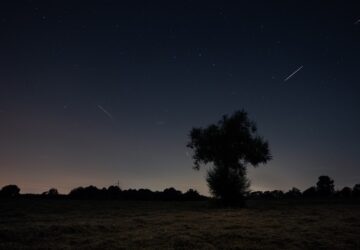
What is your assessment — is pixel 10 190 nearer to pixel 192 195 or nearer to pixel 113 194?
pixel 113 194

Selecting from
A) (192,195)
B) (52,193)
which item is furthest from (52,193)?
(192,195)

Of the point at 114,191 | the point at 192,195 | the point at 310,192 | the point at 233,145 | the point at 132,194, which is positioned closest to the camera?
the point at 233,145

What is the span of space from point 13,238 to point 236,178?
3048cm

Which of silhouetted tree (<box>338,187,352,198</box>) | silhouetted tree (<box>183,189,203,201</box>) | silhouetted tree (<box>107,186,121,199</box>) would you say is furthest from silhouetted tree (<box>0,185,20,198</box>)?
silhouetted tree (<box>338,187,352,198</box>)

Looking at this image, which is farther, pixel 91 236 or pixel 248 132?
pixel 248 132

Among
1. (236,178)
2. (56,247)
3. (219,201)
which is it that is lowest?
(56,247)

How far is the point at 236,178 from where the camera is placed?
39312 mm

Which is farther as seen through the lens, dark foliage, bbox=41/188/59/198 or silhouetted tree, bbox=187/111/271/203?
dark foliage, bbox=41/188/59/198

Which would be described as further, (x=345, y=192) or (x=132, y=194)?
(x=345, y=192)

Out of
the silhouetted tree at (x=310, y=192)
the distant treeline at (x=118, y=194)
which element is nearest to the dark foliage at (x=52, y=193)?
the distant treeline at (x=118, y=194)

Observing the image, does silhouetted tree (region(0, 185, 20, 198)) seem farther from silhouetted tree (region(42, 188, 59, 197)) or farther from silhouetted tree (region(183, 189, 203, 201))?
silhouetted tree (region(183, 189, 203, 201))

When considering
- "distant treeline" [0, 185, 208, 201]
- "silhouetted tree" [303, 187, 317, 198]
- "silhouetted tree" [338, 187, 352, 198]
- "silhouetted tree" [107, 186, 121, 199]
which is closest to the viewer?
"distant treeline" [0, 185, 208, 201]

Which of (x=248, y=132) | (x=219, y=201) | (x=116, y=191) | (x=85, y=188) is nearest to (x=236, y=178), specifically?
(x=219, y=201)

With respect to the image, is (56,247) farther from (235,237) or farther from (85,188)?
(85,188)
